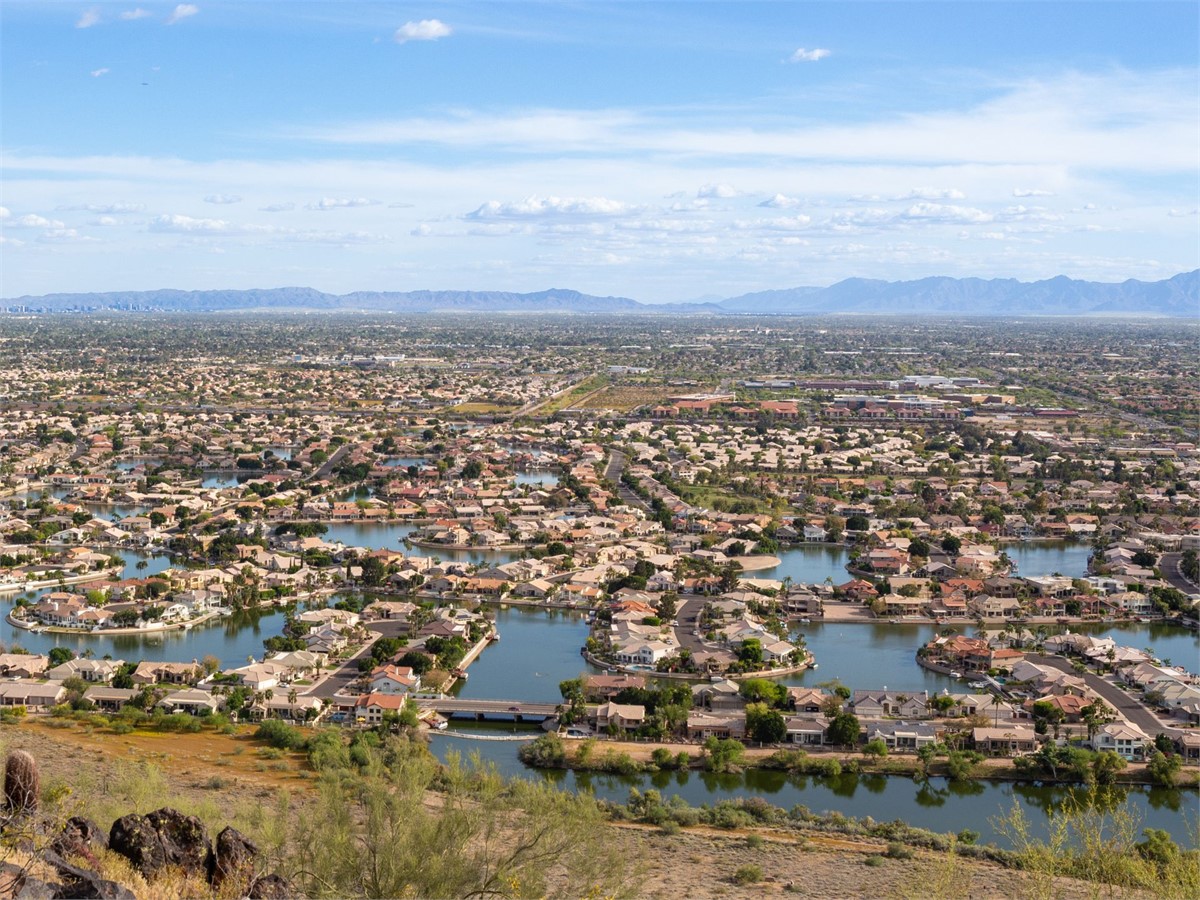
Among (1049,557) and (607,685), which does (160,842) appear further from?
(1049,557)

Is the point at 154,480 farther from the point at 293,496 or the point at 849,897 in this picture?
the point at 849,897

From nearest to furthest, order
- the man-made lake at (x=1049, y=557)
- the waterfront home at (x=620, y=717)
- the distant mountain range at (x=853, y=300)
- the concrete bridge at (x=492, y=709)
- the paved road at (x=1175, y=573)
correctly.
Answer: the waterfront home at (x=620, y=717) → the concrete bridge at (x=492, y=709) → the paved road at (x=1175, y=573) → the man-made lake at (x=1049, y=557) → the distant mountain range at (x=853, y=300)

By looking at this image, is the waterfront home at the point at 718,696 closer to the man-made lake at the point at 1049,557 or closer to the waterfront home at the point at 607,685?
the waterfront home at the point at 607,685

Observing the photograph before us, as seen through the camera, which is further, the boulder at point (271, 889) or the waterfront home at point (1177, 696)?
the waterfront home at point (1177, 696)

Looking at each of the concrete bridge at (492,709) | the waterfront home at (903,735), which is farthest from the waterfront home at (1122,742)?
the concrete bridge at (492,709)

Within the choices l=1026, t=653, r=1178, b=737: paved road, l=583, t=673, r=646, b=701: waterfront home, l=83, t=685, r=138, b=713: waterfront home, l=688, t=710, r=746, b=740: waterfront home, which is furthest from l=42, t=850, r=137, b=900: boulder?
l=1026, t=653, r=1178, b=737: paved road
